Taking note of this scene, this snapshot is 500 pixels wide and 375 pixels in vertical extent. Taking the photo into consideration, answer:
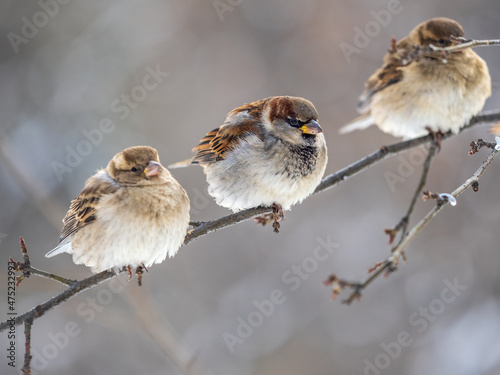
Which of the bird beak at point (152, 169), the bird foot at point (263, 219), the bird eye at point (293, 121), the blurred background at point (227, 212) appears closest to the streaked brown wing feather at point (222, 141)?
the bird eye at point (293, 121)

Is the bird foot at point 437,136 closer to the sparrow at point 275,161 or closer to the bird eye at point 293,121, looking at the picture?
the sparrow at point 275,161

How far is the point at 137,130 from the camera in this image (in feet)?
26.2

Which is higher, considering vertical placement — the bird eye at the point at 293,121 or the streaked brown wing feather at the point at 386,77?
the bird eye at the point at 293,121

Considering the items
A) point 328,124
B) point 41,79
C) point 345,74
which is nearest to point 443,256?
point 328,124

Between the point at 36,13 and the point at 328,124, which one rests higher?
Result: the point at 36,13

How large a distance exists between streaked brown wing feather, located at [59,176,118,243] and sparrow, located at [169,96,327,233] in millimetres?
783

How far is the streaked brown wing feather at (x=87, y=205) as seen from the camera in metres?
3.32

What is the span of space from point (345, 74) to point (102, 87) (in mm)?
3716

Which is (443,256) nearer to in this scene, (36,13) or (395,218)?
(395,218)

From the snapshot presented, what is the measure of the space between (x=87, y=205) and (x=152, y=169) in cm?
54

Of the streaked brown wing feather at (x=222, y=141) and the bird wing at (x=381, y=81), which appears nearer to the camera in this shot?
the streaked brown wing feather at (x=222, y=141)

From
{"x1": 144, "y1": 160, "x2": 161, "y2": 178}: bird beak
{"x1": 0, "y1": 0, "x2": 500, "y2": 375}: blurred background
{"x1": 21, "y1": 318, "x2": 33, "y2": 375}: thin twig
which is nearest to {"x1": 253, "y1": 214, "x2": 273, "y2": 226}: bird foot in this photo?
{"x1": 144, "y1": 160, "x2": 161, "y2": 178}: bird beak

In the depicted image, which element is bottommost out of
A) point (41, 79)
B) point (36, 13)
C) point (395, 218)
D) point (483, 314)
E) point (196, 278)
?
point (483, 314)

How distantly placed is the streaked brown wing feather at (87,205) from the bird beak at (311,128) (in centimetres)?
123
